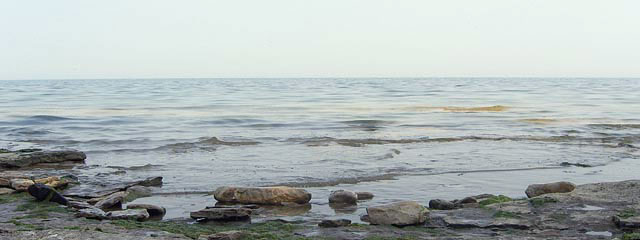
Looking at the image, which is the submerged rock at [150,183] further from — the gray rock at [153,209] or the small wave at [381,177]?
the gray rock at [153,209]

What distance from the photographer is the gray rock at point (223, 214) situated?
25.3ft

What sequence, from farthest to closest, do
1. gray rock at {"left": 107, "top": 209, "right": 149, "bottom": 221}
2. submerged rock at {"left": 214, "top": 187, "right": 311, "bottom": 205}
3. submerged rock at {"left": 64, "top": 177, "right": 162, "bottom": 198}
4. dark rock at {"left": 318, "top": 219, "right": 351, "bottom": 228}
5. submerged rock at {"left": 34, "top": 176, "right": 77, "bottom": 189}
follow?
1. submerged rock at {"left": 34, "top": 176, "right": 77, "bottom": 189}
2. submerged rock at {"left": 64, "top": 177, "right": 162, "bottom": 198}
3. submerged rock at {"left": 214, "top": 187, "right": 311, "bottom": 205}
4. gray rock at {"left": 107, "top": 209, "right": 149, "bottom": 221}
5. dark rock at {"left": 318, "top": 219, "right": 351, "bottom": 228}

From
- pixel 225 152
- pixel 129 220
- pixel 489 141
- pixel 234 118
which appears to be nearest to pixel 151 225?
pixel 129 220

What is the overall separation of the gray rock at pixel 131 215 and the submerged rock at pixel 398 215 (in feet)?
8.47

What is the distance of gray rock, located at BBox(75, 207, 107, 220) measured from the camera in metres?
7.67

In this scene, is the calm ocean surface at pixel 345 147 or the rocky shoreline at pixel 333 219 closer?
the rocky shoreline at pixel 333 219

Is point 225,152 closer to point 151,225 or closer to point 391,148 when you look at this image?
point 391,148

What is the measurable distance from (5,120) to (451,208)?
25091 mm

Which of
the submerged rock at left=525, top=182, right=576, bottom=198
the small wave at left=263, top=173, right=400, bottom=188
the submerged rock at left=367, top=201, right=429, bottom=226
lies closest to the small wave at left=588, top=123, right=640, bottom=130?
the small wave at left=263, top=173, right=400, bottom=188

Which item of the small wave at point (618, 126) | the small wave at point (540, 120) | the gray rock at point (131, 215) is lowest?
the small wave at point (540, 120)

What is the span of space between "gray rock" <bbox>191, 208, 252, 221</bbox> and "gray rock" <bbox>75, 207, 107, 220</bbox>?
1011mm

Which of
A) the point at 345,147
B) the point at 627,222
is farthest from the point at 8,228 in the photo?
the point at 345,147

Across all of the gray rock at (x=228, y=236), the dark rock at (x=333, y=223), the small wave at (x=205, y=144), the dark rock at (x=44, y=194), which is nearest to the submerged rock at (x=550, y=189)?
the dark rock at (x=333, y=223)

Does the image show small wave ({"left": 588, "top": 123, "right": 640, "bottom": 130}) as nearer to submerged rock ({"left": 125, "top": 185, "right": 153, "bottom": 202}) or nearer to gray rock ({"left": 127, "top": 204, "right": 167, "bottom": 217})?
submerged rock ({"left": 125, "top": 185, "right": 153, "bottom": 202})
